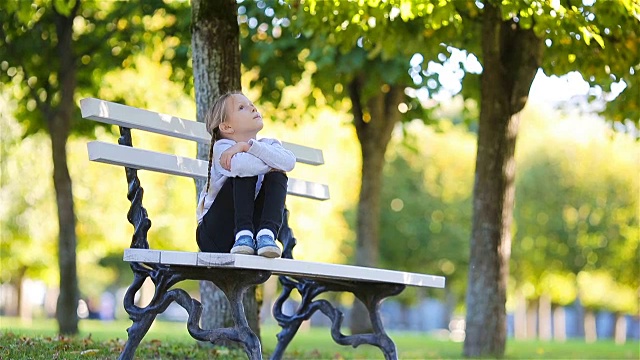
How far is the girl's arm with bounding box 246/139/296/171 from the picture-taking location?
17.8 feet

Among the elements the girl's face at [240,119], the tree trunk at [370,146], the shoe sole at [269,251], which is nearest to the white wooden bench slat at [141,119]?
the girl's face at [240,119]

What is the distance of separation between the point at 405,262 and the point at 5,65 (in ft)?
76.8

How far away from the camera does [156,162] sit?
6023mm

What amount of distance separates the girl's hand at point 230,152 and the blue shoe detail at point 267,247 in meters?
0.50

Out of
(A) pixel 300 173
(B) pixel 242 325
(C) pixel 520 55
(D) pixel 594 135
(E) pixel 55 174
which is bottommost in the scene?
(B) pixel 242 325

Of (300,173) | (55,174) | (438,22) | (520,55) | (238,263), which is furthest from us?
(300,173)

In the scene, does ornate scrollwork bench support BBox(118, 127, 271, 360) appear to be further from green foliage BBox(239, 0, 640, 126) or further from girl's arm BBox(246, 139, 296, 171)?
green foliage BBox(239, 0, 640, 126)

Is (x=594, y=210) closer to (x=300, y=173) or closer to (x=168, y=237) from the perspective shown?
(x=300, y=173)

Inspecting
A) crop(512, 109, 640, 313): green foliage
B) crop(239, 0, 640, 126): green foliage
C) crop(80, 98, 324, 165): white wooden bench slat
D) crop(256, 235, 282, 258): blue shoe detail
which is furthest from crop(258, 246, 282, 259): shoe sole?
crop(512, 109, 640, 313): green foliage

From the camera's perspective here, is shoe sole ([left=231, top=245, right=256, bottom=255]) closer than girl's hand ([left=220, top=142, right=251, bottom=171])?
Yes

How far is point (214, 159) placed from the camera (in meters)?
5.73

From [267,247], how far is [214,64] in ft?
10.5

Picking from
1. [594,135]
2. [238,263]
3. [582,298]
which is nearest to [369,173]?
[238,263]

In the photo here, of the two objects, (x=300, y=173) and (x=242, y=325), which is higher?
(x=300, y=173)
